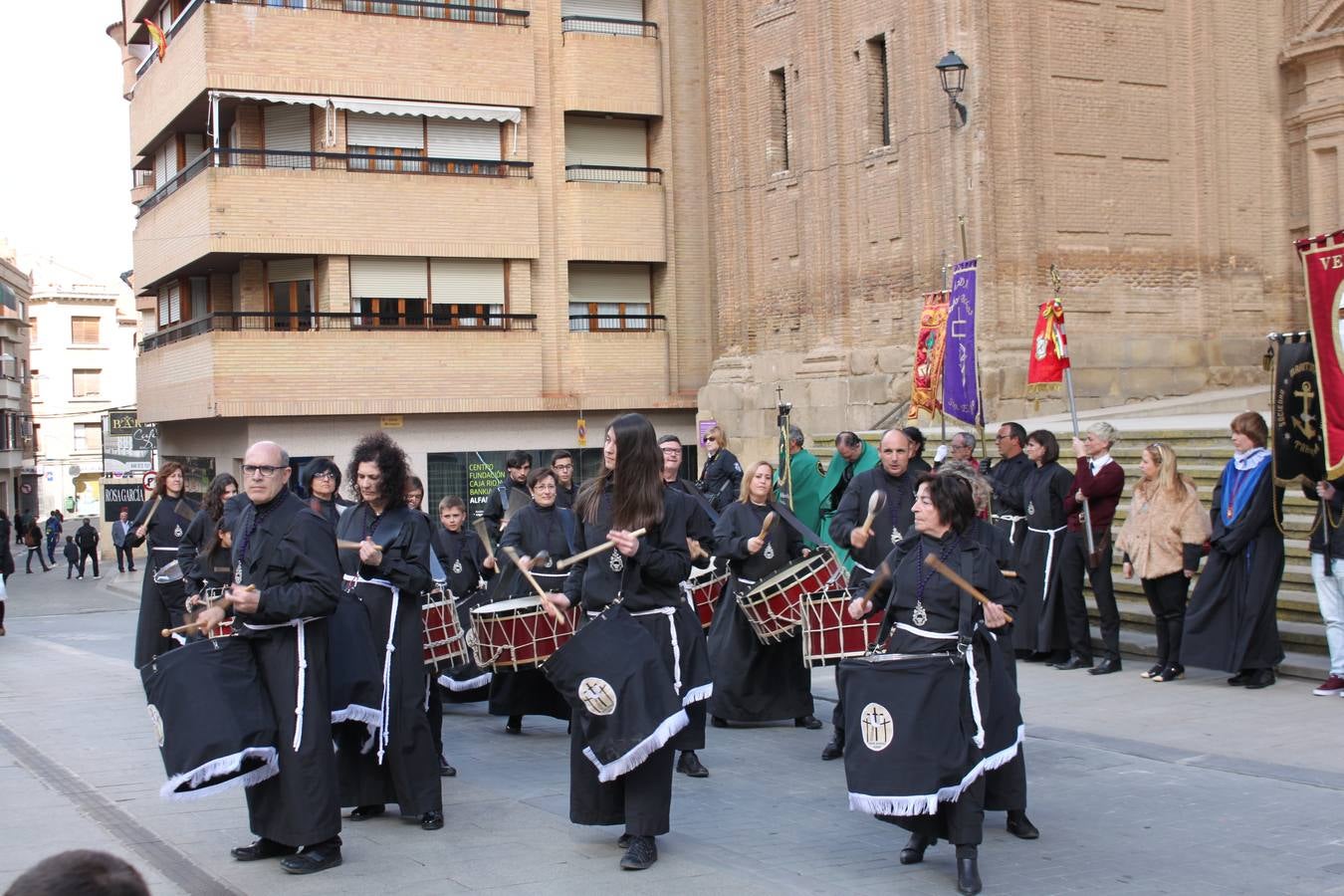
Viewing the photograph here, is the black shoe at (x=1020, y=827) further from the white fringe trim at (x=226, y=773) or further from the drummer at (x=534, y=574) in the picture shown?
the drummer at (x=534, y=574)

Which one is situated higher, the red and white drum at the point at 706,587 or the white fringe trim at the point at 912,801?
the red and white drum at the point at 706,587

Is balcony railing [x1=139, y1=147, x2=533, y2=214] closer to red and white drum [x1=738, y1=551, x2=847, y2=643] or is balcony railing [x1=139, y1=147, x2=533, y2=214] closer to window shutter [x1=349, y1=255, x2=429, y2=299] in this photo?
window shutter [x1=349, y1=255, x2=429, y2=299]

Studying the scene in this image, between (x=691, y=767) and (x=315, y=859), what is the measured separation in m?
2.85

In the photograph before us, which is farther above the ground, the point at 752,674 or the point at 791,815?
the point at 752,674

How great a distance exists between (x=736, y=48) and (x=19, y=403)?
5583 centimetres

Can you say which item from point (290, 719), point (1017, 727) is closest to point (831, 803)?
point (1017, 727)

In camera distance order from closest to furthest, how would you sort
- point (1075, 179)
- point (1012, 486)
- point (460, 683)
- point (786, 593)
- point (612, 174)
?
1. point (786, 593)
2. point (460, 683)
3. point (1012, 486)
4. point (1075, 179)
5. point (612, 174)

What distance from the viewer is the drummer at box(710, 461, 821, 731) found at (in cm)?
1071

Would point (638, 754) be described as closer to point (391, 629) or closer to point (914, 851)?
point (914, 851)

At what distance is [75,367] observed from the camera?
297 feet

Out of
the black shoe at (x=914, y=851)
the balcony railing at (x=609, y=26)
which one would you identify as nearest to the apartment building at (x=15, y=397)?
the balcony railing at (x=609, y=26)

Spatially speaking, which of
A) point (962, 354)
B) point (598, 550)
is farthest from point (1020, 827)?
point (962, 354)

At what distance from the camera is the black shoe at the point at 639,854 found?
7301 mm

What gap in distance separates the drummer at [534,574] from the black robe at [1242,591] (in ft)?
16.7
